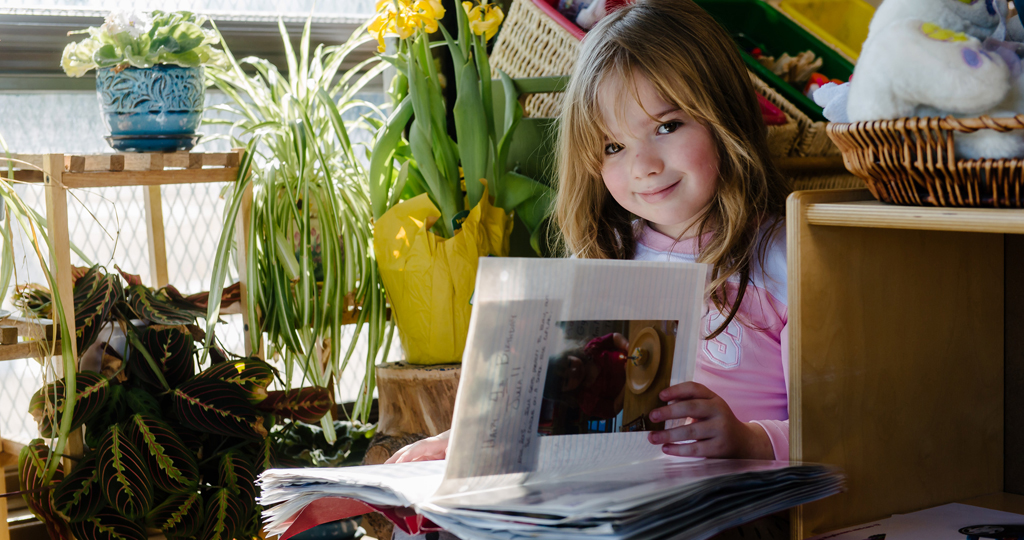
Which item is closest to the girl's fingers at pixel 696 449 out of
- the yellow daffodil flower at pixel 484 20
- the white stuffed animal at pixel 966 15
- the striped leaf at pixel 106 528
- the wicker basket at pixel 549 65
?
the white stuffed animal at pixel 966 15

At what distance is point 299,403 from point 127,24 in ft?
2.38

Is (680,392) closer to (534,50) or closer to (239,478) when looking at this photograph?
(239,478)

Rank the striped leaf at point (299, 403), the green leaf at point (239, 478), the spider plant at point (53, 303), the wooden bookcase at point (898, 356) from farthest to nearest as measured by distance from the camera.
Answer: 1. the striped leaf at point (299, 403)
2. the green leaf at point (239, 478)
3. the spider plant at point (53, 303)
4. the wooden bookcase at point (898, 356)

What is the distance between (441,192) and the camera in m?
1.55

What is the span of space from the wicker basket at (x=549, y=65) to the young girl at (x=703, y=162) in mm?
320

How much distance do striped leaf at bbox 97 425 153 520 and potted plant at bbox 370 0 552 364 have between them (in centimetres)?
50

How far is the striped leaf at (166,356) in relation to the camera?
1.39 m

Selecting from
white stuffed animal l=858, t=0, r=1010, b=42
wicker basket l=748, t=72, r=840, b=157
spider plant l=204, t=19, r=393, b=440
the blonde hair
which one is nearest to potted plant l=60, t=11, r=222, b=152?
spider plant l=204, t=19, r=393, b=440

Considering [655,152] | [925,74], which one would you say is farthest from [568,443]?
[655,152]

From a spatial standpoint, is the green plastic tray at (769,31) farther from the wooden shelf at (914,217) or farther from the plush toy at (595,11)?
the wooden shelf at (914,217)

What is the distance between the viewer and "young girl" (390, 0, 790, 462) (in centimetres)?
96

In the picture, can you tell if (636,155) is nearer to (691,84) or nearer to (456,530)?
(691,84)

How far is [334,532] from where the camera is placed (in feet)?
5.29

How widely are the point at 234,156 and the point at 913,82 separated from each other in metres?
1.26
